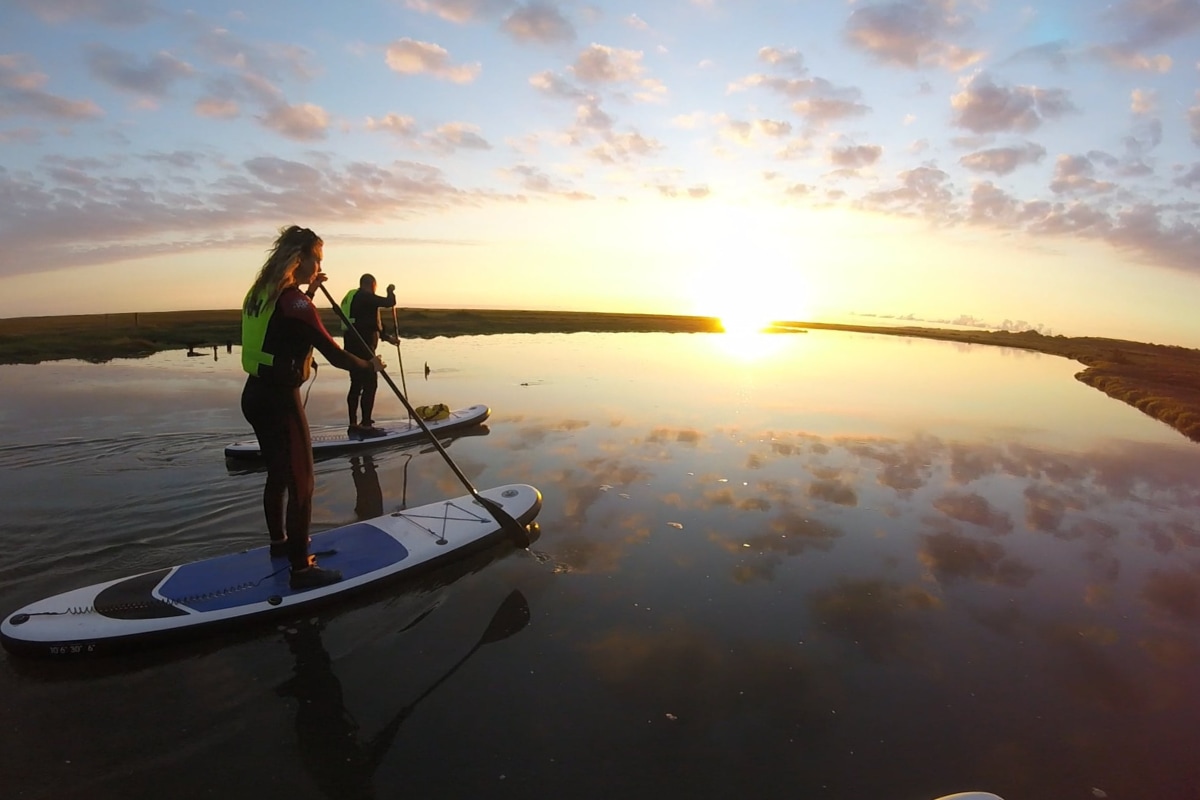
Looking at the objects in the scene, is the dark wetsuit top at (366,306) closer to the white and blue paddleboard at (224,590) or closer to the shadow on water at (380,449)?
the shadow on water at (380,449)

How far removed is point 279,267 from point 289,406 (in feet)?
3.75

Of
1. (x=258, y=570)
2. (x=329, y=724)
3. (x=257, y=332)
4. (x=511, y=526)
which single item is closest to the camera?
(x=329, y=724)

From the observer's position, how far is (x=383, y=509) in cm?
830

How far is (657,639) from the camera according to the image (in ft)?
17.2

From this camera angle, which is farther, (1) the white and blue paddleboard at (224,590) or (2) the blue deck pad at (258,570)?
(2) the blue deck pad at (258,570)

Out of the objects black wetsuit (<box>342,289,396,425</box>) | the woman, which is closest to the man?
black wetsuit (<box>342,289,396,425</box>)

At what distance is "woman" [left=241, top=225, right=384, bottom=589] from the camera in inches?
A: 197

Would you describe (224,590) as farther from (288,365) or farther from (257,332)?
(257,332)

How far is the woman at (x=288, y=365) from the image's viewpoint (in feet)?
16.4

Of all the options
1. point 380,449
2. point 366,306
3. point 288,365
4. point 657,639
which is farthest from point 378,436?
point 657,639

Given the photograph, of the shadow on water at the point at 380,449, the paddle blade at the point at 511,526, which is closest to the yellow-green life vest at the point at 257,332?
the paddle blade at the point at 511,526

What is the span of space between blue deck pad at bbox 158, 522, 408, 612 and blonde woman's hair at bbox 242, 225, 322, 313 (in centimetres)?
235

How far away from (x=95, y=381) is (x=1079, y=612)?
2412 centimetres

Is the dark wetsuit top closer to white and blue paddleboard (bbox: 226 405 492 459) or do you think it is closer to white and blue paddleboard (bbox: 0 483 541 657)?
white and blue paddleboard (bbox: 226 405 492 459)
